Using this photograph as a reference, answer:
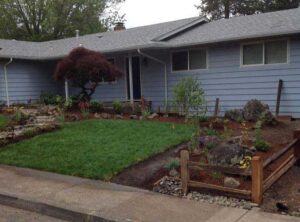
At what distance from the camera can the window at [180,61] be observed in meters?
15.3

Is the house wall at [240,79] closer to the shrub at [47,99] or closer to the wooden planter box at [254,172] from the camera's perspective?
the wooden planter box at [254,172]

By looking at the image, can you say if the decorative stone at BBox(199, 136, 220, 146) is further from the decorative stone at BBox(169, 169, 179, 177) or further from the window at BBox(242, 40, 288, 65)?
the window at BBox(242, 40, 288, 65)

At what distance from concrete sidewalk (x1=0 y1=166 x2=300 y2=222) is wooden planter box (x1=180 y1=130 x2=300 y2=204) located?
13.7 inches

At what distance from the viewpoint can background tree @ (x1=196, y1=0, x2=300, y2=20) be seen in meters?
31.8

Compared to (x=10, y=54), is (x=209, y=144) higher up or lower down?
lower down

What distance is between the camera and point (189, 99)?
429 inches

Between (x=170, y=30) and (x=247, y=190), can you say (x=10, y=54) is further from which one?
(x=247, y=190)

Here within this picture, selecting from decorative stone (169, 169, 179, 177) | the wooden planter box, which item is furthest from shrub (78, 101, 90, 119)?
the wooden planter box

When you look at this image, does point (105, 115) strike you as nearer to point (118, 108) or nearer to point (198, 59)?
point (118, 108)

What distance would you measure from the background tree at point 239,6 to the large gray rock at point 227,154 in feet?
89.1

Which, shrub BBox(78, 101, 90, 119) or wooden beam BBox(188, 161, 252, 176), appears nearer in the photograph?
wooden beam BBox(188, 161, 252, 176)

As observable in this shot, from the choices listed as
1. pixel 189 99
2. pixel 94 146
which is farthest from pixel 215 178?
pixel 189 99

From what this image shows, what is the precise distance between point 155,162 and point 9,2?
30136mm

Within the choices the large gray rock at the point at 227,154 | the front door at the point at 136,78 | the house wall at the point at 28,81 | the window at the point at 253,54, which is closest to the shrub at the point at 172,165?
the large gray rock at the point at 227,154
